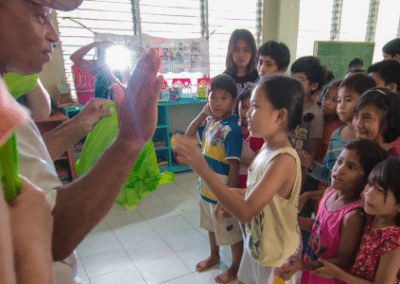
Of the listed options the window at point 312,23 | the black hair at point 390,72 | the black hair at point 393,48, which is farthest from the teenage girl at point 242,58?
the window at point 312,23

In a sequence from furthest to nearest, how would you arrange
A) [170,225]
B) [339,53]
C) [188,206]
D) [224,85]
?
[339,53]
[188,206]
[170,225]
[224,85]

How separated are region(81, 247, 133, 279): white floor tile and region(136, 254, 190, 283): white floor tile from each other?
134 mm

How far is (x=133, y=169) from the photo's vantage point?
121cm

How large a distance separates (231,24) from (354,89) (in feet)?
10.5

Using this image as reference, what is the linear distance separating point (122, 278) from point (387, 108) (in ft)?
6.02

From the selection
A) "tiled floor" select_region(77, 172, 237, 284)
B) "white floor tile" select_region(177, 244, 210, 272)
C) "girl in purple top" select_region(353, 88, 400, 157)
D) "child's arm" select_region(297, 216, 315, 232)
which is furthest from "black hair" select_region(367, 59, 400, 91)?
"white floor tile" select_region(177, 244, 210, 272)

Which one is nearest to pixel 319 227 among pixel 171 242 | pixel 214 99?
pixel 214 99

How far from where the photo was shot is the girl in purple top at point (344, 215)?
88cm

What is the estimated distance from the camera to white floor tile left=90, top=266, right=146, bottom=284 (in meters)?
1.66

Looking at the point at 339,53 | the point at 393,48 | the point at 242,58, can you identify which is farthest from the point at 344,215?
the point at 339,53

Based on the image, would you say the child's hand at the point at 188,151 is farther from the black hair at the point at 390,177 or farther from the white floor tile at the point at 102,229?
the white floor tile at the point at 102,229

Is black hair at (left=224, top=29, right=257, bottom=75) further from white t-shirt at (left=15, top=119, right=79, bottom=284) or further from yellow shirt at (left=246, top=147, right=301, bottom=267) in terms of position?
white t-shirt at (left=15, top=119, right=79, bottom=284)

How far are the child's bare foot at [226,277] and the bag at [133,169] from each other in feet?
2.87

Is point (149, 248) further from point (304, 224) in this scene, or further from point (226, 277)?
point (304, 224)
